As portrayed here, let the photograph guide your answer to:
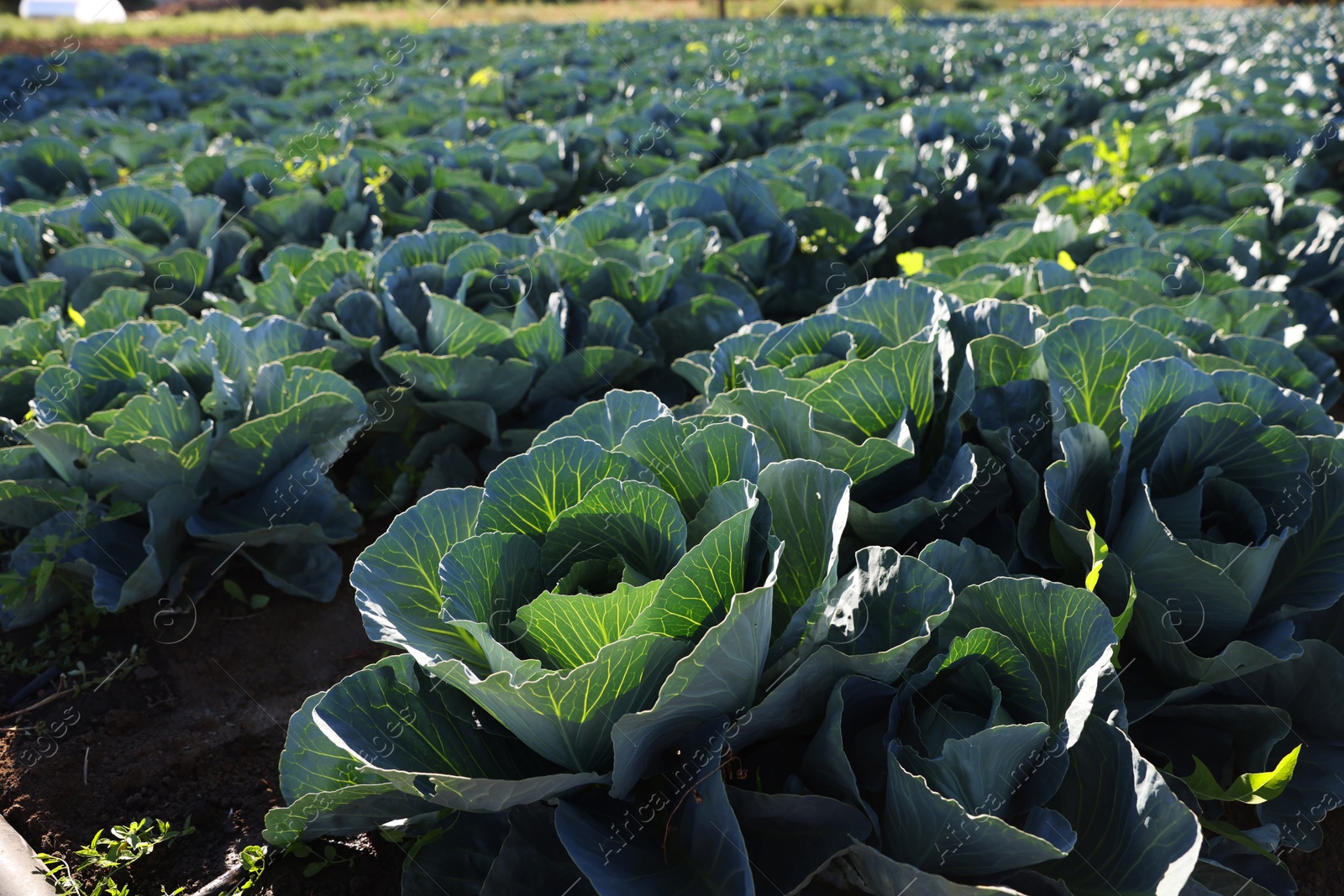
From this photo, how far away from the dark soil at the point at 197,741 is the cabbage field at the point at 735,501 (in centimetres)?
10

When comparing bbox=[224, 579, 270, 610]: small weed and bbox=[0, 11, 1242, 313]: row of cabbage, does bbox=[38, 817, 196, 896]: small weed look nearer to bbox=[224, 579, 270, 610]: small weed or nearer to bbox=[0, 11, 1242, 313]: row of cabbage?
bbox=[224, 579, 270, 610]: small weed

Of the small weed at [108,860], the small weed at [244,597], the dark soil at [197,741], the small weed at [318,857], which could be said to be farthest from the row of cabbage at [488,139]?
the small weed at [318,857]

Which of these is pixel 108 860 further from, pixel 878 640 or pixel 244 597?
pixel 878 640

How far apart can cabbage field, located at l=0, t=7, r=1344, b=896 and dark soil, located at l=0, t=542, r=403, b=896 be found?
10cm

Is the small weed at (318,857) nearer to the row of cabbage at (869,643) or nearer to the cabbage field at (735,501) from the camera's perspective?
the cabbage field at (735,501)

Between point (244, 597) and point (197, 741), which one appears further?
point (244, 597)

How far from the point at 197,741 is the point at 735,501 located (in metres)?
1.84

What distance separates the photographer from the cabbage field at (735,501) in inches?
59.6

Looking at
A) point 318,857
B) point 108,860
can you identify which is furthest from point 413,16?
point 318,857

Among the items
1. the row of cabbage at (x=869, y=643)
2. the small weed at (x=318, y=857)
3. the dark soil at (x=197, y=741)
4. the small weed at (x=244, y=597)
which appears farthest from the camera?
the small weed at (x=244, y=597)

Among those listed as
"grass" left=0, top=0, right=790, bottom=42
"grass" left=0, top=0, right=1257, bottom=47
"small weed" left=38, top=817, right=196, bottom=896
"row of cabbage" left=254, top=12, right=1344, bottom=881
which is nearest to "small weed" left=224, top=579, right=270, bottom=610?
"small weed" left=38, top=817, right=196, bottom=896

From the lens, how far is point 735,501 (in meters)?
1.61

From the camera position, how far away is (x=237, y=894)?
198cm

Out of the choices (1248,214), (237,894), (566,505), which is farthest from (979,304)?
(1248,214)
